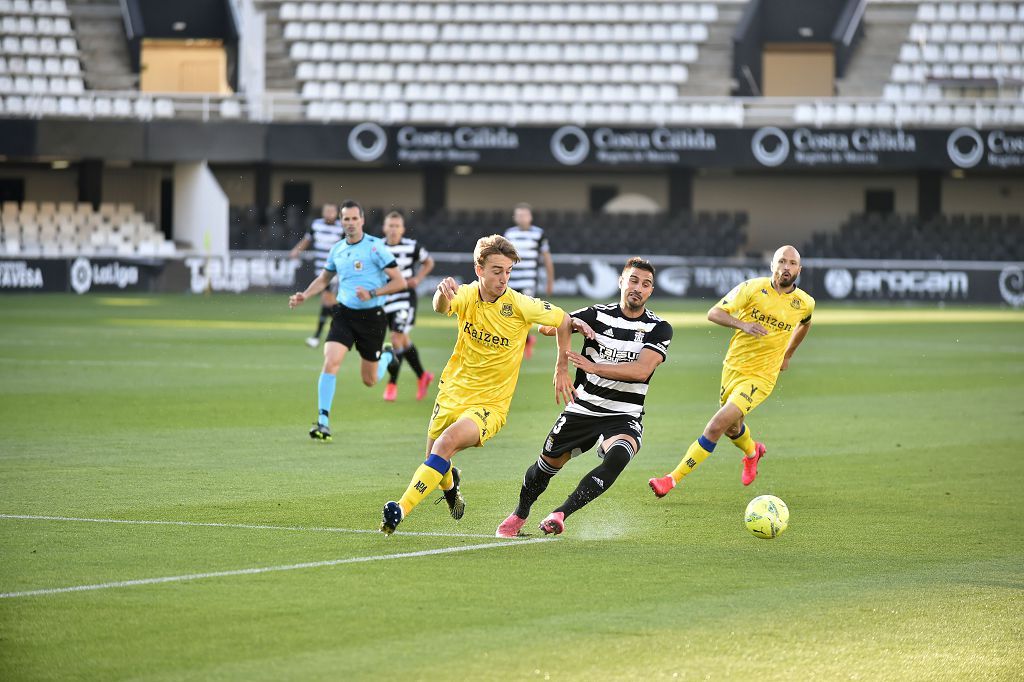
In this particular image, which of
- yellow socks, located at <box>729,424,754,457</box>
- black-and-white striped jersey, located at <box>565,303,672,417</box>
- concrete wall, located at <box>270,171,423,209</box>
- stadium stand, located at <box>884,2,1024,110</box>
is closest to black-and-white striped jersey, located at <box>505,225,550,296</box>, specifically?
yellow socks, located at <box>729,424,754,457</box>

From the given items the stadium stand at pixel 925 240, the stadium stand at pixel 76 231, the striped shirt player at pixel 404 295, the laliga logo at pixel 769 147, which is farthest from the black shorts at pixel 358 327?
the stadium stand at pixel 925 240

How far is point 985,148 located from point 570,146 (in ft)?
36.6

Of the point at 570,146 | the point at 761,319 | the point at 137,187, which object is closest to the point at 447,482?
the point at 761,319

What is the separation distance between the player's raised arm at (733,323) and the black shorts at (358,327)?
14.0 feet

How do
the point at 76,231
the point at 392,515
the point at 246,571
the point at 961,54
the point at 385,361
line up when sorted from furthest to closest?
the point at 961,54 → the point at 76,231 → the point at 385,361 → the point at 392,515 → the point at 246,571

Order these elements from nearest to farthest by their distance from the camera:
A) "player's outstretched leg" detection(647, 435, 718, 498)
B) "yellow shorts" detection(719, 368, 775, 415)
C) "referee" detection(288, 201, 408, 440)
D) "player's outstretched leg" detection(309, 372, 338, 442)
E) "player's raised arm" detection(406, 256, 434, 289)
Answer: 1. "player's outstretched leg" detection(647, 435, 718, 498)
2. "yellow shorts" detection(719, 368, 775, 415)
3. "player's outstretched leg" detection(309, 372, 338, 442)
4. "referee" detection(288, 201, 408, 440)
5. "player's raised arm" detection(406, 256, 434, 289)

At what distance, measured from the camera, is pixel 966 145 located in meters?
40.6

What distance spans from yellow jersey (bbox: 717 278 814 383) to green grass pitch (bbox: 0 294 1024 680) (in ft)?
2.90

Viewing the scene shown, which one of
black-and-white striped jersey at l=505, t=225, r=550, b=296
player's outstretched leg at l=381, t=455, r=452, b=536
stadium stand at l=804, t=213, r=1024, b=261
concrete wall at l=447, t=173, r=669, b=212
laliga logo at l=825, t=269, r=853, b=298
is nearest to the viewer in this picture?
player's outstretched leg at l=381, t=455, r=452, b=536

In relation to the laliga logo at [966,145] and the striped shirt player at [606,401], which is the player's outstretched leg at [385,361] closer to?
the striped shirt player at [606,401]

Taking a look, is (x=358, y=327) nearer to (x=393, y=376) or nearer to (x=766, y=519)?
(x=393, y=376)

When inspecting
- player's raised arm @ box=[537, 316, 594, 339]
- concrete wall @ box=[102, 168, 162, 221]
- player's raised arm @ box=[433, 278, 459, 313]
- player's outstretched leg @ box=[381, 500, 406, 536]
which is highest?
concrete wall @ box=[102, 168, 162, 221]

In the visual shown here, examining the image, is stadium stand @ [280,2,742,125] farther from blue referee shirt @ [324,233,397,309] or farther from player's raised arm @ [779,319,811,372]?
player's raised arm @ [779,319,811,372]

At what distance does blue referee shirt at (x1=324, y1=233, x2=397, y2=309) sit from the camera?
549 inches
